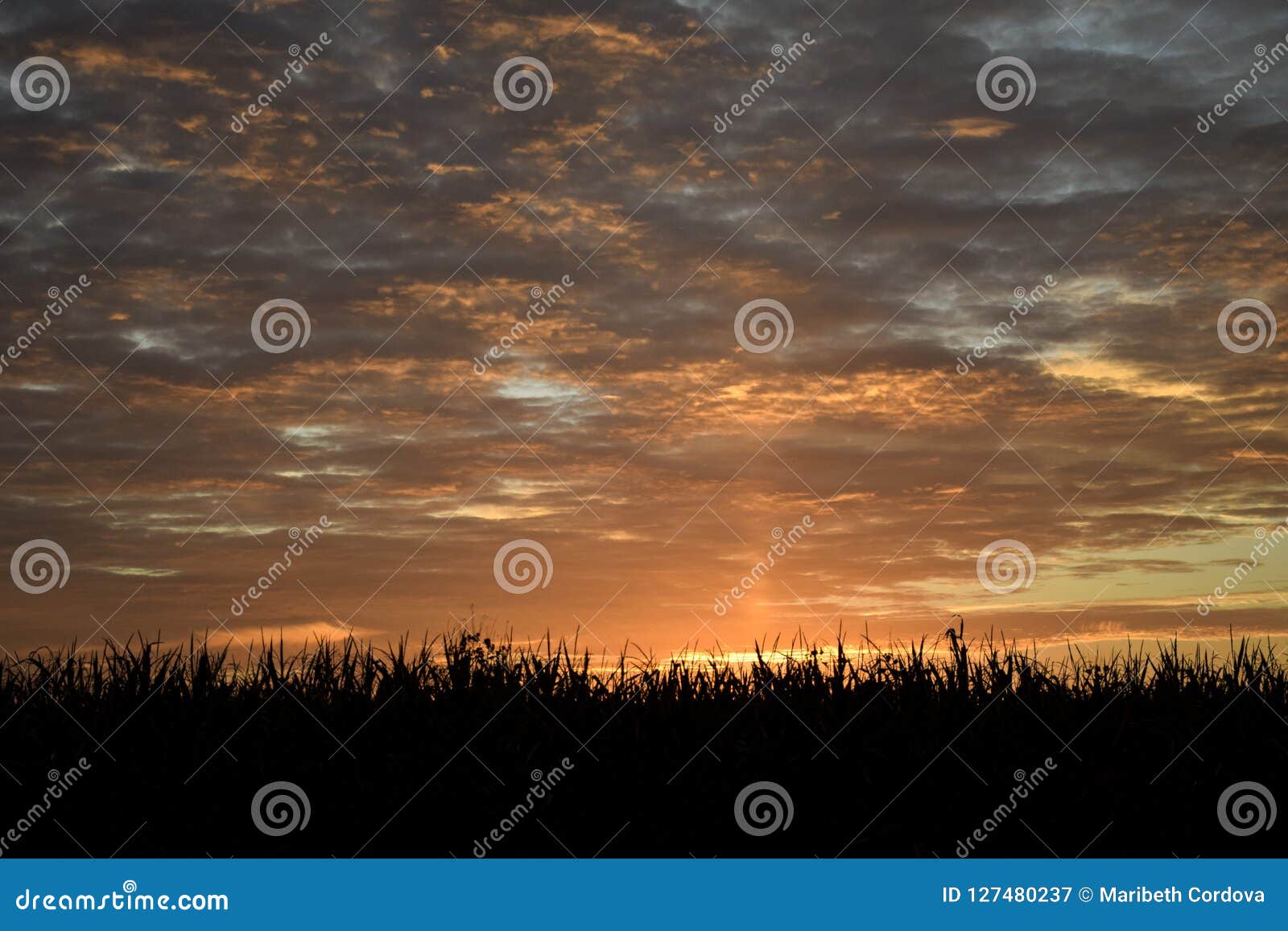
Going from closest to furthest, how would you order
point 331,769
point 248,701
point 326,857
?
1. point 326,857
2. point 331,769
3. point 248,701

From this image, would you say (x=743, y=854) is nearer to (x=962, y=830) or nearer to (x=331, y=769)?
(x=962, y=830)

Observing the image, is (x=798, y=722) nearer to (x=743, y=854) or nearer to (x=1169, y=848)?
(x=743, y=854)

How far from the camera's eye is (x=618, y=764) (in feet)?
31.4

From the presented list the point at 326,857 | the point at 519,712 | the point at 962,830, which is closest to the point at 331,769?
the point at 326,857

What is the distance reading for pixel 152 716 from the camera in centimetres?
1009

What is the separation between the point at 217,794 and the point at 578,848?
2817 millimetres

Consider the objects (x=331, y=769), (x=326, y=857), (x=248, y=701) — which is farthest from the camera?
(x=248, y=701)

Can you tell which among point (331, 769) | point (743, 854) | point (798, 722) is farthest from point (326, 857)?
point (798, 722)

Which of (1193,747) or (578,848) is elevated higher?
(1193,747)

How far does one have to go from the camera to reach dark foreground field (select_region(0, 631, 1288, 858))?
30.0ft

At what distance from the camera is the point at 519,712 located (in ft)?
33.1

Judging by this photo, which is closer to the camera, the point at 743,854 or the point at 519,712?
the point at 743,854

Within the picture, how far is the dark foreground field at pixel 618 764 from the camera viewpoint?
30.0ft

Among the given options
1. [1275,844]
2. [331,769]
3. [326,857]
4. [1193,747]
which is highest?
[1193,747]
